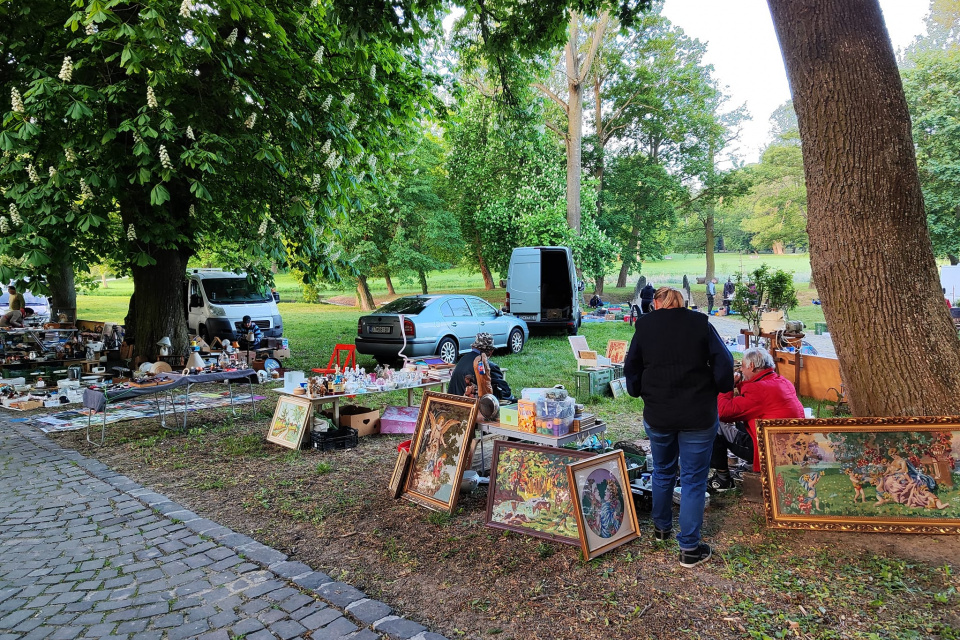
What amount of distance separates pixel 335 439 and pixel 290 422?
0.60m

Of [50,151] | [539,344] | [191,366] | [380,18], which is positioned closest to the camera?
[380,18]

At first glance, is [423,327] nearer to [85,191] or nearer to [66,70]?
[85,191]

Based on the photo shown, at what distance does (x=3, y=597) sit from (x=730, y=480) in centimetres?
547

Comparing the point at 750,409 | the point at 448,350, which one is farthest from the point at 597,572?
the point at 448,350

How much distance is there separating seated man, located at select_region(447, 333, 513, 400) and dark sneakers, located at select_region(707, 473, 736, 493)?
2019mm

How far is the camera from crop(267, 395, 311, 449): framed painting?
6574mm

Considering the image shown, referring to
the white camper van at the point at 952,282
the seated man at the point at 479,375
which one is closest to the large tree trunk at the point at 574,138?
the white camper van at the point at 952,282

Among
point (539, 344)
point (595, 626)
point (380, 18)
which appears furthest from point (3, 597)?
point (539, 344)

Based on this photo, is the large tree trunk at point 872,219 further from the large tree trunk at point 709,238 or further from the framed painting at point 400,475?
the large tree trunk at point 709,238

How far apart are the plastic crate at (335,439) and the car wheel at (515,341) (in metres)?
7.13

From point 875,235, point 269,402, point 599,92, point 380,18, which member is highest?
point 599,92

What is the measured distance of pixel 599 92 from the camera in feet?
95.9

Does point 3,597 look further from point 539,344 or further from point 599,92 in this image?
point 599,92

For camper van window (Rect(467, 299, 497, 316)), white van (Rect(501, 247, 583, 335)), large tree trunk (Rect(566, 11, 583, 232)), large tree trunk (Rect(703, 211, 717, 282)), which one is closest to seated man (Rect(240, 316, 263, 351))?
camper van window (Rect(467, 299, 497, 316))
